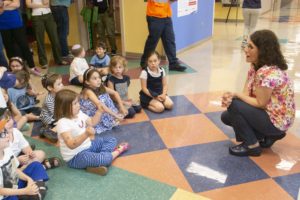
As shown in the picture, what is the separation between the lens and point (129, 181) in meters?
2.23

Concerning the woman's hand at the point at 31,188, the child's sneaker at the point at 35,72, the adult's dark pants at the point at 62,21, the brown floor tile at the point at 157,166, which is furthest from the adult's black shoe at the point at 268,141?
the adult's dark pants at the point at 62,21

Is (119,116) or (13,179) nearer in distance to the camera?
(13,179)

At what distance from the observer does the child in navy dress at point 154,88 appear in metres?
3.32

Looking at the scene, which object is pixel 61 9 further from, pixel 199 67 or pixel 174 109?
pixel 174 109

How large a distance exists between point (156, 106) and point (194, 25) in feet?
10.0

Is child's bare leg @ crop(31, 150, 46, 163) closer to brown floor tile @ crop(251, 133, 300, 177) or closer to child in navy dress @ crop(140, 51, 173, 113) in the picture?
child in navy dress @ crop(140, 51, 173, 113)

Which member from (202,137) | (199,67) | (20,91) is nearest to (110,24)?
(199,67)

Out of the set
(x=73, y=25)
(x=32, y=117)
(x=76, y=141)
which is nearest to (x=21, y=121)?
(x=32, y=117)

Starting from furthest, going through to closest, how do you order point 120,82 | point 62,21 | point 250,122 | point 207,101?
point 62,21
point 207,101
point 120,82
point 250,122

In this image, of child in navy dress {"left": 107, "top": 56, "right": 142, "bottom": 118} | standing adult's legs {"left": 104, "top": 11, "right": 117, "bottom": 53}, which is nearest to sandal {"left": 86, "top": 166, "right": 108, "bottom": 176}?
child in navy dress {"left": 107, "top": 56, "right": 142, "bottom": 118}

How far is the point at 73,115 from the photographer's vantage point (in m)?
2.29

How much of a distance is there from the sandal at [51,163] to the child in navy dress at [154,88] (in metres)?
1.22

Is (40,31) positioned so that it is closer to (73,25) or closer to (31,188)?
(73,25)

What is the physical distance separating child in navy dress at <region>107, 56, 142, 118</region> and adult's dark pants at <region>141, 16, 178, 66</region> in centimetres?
125
